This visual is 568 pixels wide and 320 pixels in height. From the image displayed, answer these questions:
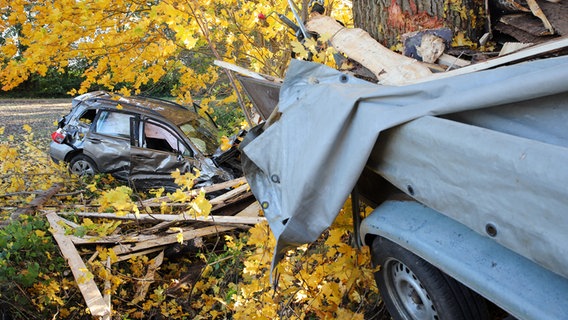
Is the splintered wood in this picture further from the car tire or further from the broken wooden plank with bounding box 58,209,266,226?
the car tire

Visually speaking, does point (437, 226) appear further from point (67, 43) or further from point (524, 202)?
point (67, 43)

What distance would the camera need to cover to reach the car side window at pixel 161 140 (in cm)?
855

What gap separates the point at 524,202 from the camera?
Result: 5.35 ft

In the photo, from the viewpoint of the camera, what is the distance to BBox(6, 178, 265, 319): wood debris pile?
4.92 meters

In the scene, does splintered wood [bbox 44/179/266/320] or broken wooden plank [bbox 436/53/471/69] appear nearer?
broken wooden plank [bbox 436/53/471/69]

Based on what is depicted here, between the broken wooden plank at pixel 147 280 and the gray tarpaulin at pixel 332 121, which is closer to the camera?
the gray tarpaulin at pixel 332 121

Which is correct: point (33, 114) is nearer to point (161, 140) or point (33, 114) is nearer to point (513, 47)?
point (161, 140)

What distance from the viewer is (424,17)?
3.70 metres

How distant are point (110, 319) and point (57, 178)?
4.53 m

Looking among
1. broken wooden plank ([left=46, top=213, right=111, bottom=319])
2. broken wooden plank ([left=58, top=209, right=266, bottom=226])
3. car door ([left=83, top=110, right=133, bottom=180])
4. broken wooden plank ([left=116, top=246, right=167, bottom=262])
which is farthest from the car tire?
car door ([left=83, top=110, right=133, bottom=180])

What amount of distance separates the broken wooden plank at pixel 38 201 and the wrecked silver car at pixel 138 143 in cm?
130

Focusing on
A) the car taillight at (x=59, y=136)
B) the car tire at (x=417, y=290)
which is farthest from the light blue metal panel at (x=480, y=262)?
the car taillight at (x=59, y=136)

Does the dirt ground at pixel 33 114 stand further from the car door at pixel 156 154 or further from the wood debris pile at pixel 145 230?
the wood debris pile at pixel 145 230

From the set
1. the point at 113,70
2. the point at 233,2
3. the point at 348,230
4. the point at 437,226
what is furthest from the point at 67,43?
the point at 437,226
